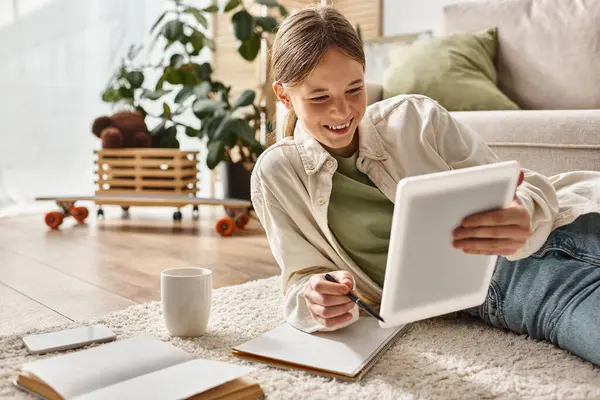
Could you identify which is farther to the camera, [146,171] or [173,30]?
[173,30]

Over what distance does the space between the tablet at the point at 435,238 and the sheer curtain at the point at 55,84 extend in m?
2.84

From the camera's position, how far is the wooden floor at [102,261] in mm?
1554

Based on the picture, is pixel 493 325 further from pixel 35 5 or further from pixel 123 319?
pixel 35 5

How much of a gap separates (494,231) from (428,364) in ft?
0.91

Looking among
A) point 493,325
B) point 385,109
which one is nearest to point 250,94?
point 385,109

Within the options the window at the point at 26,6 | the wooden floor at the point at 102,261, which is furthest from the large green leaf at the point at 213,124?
the window at the point at 26,6

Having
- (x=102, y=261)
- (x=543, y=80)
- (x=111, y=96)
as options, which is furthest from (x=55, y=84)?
(x=543, y=80)

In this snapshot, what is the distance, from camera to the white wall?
10.9 feet

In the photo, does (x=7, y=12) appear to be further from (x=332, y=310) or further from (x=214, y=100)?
(x=332, y=310)

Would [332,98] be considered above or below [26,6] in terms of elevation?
below

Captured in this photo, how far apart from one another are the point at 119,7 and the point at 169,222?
1.51m

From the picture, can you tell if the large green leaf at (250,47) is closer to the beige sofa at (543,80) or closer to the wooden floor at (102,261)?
the wooden floor at (102,261)

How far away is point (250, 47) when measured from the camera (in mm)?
3338

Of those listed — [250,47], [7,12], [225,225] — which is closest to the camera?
[225,225]
